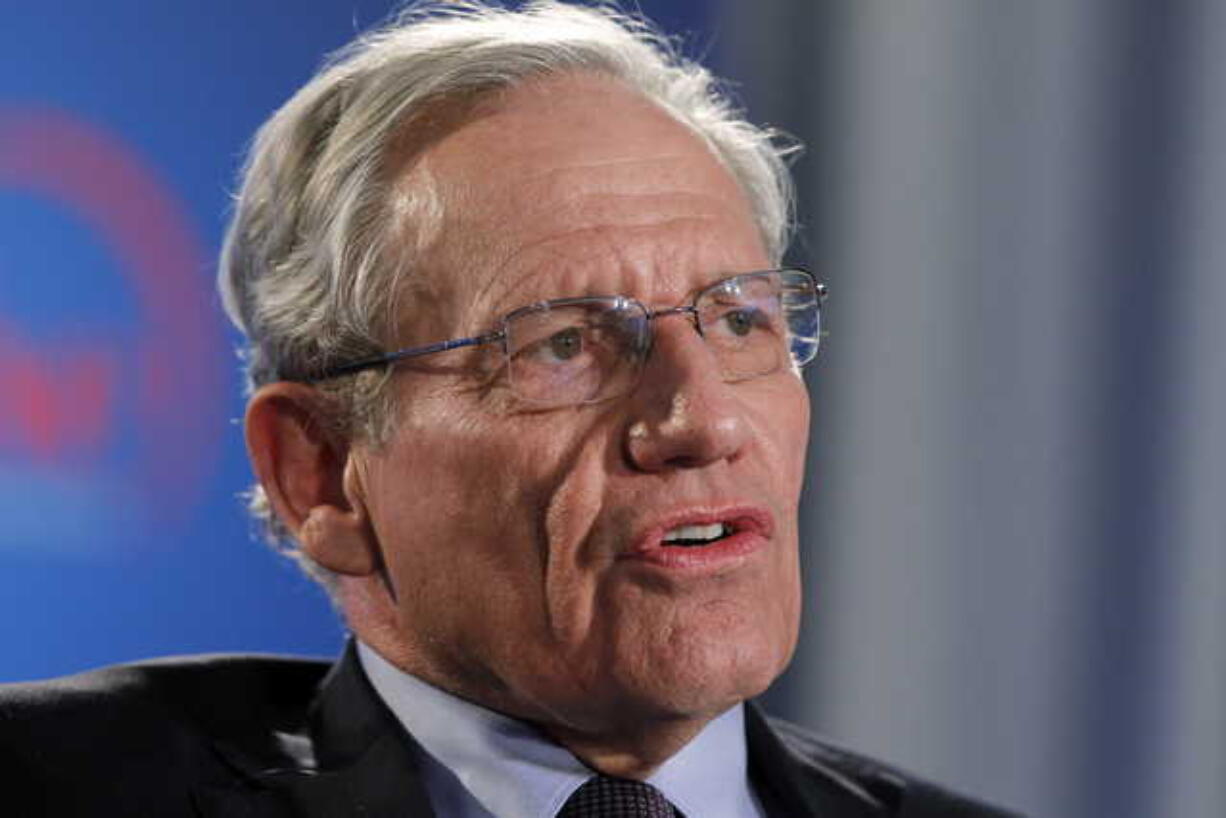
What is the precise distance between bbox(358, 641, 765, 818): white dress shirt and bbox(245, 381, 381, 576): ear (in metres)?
0.13

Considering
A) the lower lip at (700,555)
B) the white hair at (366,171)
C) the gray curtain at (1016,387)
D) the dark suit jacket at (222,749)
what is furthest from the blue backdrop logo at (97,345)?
the gray curtain at (1016,387)

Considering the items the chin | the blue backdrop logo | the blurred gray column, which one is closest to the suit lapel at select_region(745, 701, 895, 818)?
the chin

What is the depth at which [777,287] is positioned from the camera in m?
1.98

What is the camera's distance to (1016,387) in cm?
339

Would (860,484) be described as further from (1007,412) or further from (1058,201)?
(1058,201)

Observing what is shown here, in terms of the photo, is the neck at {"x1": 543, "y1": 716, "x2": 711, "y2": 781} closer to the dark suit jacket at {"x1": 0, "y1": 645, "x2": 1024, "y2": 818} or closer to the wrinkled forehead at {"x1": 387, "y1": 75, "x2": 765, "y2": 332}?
the dark suit jacket at {"x1": 0, "y1": 645, "x2": 1024, "y2": 818}

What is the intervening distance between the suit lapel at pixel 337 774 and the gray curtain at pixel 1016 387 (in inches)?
67.4

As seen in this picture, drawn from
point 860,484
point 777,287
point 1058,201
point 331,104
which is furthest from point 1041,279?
point 331,104

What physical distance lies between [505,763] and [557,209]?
59 cm

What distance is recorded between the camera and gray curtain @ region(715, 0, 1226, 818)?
3156mm

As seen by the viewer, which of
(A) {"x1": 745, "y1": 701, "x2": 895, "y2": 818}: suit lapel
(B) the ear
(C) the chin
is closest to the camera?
(C) the chin

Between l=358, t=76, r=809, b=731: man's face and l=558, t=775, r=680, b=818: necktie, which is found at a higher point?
l=358, t=76, r=809, b=731: man's face

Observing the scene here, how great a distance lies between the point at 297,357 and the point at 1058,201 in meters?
1.81

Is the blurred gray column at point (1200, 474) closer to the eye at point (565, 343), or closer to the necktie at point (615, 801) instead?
the necktie at point (615, 801)
